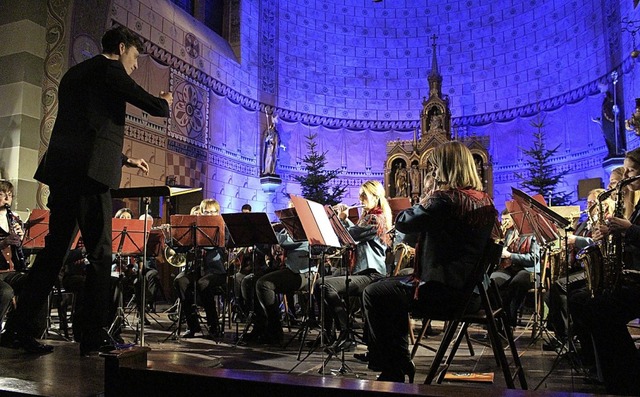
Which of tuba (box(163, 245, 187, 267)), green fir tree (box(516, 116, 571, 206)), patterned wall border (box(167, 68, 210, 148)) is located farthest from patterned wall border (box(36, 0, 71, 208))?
green fir tree (box(516, 116, 571, 206))

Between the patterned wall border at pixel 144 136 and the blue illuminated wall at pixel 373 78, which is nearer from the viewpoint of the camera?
the patterned wall border at pixel 144 136

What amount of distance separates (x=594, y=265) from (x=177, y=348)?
131 inches

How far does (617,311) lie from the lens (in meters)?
2.81

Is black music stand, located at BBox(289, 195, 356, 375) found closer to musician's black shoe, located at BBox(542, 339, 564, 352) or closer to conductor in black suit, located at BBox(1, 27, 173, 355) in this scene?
conductor in black suit, located at BBox(1, 27, 173, 355)

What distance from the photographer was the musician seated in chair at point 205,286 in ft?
18.0

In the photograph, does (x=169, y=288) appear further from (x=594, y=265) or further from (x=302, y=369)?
(x=594, y=265)

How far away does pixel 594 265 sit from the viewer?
314 centimetres

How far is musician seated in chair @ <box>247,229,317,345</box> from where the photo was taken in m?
5.16

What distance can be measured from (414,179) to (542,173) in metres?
3.00

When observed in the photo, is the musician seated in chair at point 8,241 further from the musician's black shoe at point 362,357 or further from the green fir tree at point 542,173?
the green fir tree at point 542,173

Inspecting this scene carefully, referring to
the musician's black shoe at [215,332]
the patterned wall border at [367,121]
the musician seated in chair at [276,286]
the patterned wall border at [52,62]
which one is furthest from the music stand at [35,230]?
the patterned wall border at [367,121]

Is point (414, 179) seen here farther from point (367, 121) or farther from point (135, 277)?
point (135, 277)

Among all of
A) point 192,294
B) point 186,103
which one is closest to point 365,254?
point 192,294

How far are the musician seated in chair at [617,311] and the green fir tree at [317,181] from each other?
10.6 metres
